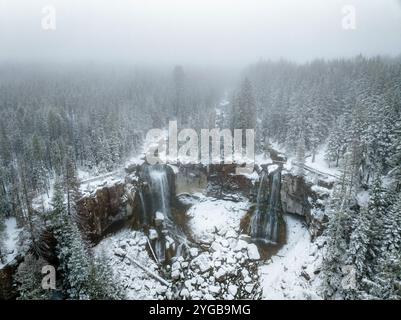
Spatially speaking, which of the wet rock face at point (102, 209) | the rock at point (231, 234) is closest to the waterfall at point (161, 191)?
the wet rock face at point (102, 209)

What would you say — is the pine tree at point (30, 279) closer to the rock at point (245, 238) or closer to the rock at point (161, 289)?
the rock at point (161, 289)

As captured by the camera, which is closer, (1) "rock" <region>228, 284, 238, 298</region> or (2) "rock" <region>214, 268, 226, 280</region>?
(1) "rock" <region>228, 284, 238, 298</region>

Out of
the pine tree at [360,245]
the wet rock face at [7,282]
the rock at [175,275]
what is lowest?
the rock at [175,275]

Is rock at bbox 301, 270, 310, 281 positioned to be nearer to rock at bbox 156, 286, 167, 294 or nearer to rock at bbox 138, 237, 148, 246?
rock at bbox 156, 286, 167, 294

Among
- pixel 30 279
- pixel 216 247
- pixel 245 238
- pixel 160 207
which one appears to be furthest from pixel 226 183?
pixel 30 279

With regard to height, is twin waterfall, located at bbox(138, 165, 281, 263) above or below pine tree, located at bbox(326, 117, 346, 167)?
below

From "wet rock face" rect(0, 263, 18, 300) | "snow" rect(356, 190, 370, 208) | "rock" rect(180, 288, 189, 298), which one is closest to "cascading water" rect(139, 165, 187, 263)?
"rock" rect(180, 288, 189, 298)

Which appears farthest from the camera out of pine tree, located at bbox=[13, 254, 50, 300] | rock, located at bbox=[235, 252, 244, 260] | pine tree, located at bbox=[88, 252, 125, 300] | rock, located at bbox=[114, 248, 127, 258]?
rock, located at bbox=[114, 248, 127, 258]
